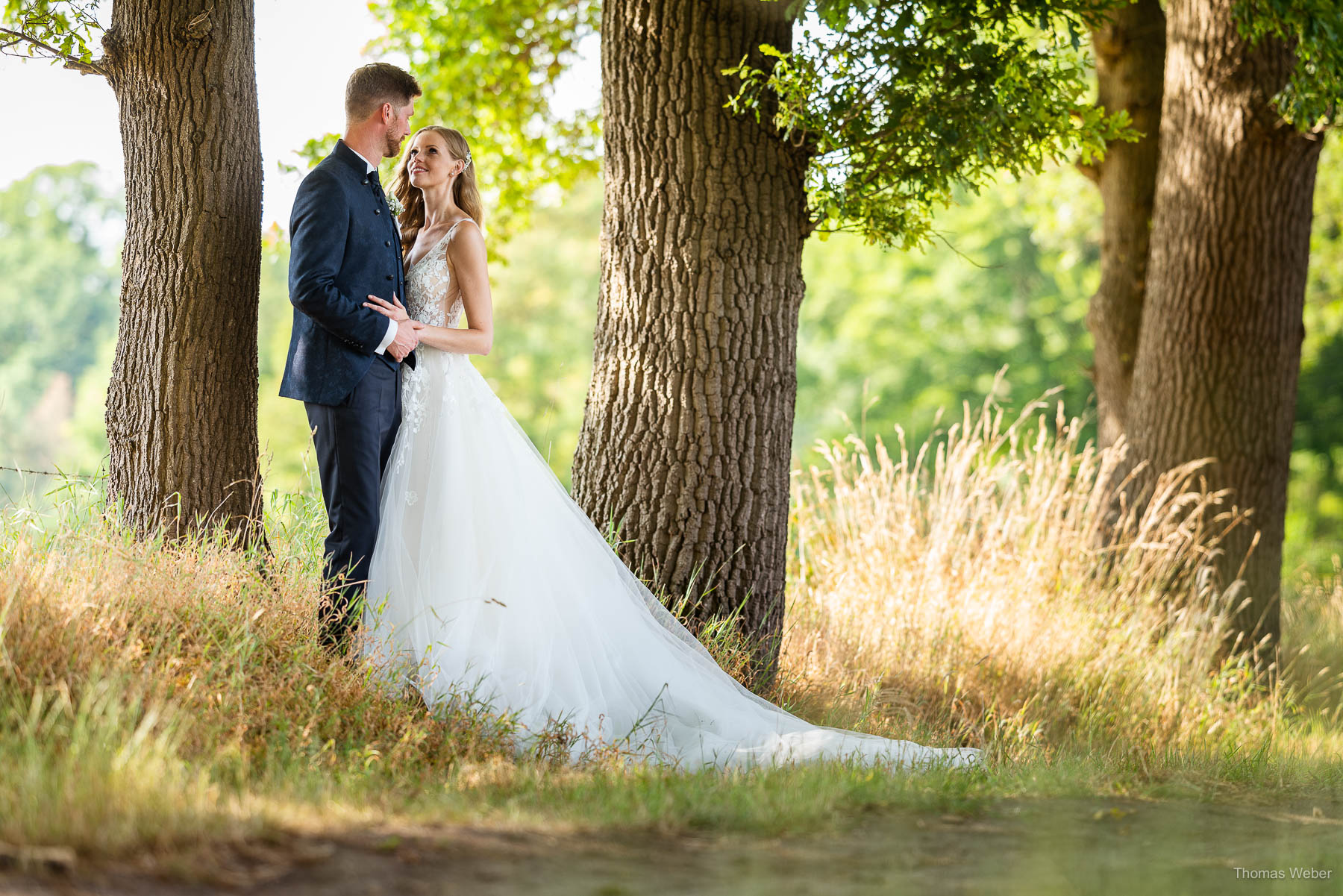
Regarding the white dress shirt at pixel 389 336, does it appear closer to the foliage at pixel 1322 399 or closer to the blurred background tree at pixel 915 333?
the blurred background tree at pixel 915 333

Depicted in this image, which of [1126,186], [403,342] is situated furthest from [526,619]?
[1126,186]

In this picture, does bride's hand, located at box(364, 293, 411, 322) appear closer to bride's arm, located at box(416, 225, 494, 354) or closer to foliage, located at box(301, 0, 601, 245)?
bride's arm, located at box(416, 225, 494, 354)

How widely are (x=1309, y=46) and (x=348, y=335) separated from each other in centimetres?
483

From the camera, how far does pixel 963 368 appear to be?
77.3 feet

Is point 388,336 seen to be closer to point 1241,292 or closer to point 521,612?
point 521,612

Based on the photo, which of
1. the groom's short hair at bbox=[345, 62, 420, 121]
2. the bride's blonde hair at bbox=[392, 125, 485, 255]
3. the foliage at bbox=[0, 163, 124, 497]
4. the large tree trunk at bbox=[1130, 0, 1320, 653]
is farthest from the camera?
the foliage at bbox=[0, 163, 124, 497]

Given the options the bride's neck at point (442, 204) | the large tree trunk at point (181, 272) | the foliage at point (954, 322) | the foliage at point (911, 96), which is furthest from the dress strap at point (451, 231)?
the foliage at point (954, 322)

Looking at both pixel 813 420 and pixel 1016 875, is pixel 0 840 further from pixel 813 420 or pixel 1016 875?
pixel 813 420

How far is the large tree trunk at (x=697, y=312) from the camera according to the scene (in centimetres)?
535

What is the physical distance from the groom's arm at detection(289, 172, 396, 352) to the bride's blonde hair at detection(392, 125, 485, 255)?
1.86ft

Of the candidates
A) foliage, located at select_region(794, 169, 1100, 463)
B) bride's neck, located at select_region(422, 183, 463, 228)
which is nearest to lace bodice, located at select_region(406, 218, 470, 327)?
bride's neck, located at select_region(422, 183, 463, 228)

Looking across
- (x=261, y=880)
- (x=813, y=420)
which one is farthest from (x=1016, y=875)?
(x=813, y=420)

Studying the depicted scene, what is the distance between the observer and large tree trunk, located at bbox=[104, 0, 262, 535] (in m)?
4.73

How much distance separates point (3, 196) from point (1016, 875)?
5283cm
